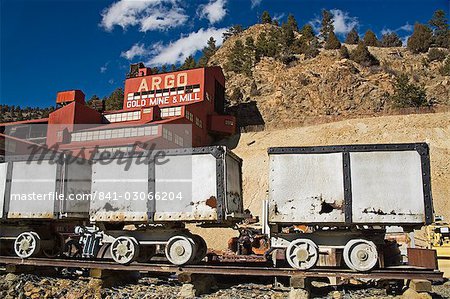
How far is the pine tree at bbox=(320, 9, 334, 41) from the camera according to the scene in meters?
80.5

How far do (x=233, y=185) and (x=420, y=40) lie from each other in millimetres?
70154

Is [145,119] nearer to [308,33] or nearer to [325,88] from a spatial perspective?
[325,88]

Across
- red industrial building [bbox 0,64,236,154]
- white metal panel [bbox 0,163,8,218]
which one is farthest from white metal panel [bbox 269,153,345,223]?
red industrial building [bbox 0,64,236,154]

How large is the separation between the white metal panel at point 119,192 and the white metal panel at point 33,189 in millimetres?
1514

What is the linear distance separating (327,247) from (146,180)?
4767mm

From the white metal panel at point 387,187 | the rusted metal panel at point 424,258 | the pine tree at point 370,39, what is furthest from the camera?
the pine tree at point 370,39

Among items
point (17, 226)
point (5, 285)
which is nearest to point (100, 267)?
point (5, 285)

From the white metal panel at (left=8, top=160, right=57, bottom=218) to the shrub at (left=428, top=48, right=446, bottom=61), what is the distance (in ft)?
216

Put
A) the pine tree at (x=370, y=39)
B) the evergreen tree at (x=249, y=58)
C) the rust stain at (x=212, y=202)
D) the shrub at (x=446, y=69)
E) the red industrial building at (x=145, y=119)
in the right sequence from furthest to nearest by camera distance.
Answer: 1. the pine tree at (x=370, y=39)
2. the evergreen tree at (x=249, y=58)
3. the shrub at (x=446, y=69)
4. the red industrial building at (x=145, y=119)
5. the rust stain at (x=212, y=202)

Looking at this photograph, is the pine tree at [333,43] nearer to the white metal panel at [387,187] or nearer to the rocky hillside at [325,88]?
the rocky hillside at [325,88]

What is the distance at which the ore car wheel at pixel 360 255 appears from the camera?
845 cm

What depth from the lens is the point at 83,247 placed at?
1219 centimetres

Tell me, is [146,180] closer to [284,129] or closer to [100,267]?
[100,267]

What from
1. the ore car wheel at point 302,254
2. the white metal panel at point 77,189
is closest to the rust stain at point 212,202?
the ore car wheel at point 302,254
